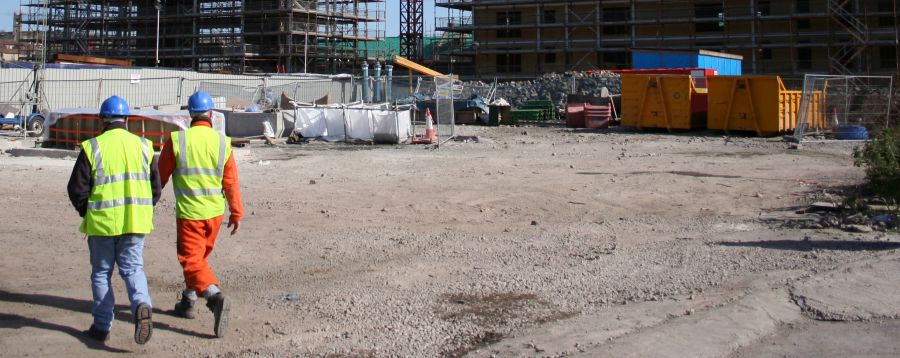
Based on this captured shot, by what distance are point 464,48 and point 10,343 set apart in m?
71.8

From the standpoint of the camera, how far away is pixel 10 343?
5.87 m

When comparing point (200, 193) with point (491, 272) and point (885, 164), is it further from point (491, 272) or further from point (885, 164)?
point (885, 164)

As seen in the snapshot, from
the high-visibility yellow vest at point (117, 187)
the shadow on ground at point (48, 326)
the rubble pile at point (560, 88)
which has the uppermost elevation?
the rubble pile at point (560, 88)

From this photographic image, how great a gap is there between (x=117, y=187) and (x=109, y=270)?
21.9 inches

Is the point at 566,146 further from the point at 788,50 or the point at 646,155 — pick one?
the point at 788,50

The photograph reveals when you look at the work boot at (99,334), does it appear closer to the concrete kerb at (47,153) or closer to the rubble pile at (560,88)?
the concrete kerb at (47,153)

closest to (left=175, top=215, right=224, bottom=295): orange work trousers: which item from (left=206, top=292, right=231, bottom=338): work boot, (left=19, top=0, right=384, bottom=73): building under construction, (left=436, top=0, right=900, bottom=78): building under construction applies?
(left=206, top=292, right=231, bottom=338): work boot

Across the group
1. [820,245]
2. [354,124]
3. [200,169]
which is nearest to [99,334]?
[200,169]

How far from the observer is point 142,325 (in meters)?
5.76

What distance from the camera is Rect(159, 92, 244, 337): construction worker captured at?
6.18m

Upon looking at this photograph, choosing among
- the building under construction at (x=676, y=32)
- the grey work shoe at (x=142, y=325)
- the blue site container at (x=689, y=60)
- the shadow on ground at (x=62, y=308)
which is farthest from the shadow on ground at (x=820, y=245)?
the building under construction at (x=676, y=32)

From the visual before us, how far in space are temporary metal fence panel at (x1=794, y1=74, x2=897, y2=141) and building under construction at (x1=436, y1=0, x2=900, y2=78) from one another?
30.2 m

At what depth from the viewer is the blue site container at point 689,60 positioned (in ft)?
153

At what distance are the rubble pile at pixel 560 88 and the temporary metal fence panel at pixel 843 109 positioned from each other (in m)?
17.7
